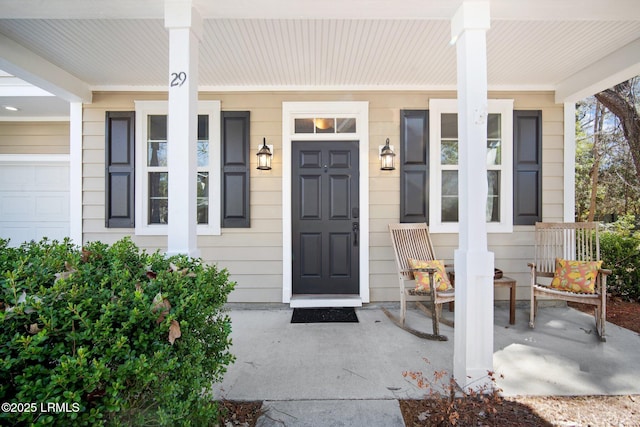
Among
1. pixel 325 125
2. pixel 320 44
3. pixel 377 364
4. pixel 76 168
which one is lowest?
pixel 377 364

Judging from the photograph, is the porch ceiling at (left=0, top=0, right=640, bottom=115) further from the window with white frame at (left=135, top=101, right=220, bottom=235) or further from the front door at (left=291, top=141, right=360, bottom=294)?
the front door at (left=291, top=141, right=360, bottom=294)

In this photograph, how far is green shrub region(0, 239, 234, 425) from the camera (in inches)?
37.4

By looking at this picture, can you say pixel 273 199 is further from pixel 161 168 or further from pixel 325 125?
pixel 161 168

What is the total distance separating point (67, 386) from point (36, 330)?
0.22m

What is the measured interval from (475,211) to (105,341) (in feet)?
6.96

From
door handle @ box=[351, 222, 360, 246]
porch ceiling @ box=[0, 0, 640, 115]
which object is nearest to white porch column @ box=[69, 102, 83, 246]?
porch ceiling @ box=[0, 0, 640, 115]

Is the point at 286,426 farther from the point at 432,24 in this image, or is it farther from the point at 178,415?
the point at 432,24

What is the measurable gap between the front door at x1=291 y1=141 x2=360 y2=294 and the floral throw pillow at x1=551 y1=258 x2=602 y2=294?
2.15 m

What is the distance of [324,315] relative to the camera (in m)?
3.48

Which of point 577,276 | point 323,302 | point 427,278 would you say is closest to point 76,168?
point 323,302

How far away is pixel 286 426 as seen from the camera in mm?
1706

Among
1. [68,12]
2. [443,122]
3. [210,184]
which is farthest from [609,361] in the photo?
[68,12]

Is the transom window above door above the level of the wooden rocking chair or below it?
above

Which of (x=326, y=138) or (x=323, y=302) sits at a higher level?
(x=326, y=138)
